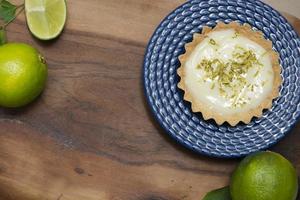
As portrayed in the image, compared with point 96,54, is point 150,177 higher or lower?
lower

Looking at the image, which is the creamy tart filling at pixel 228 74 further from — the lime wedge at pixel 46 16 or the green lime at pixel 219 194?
the lime wedge at pixel 46 16

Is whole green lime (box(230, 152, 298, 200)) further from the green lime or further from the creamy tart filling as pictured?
the creamy tart filling

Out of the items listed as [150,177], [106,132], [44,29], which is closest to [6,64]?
[44,29]

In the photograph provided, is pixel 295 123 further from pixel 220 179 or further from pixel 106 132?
pixel 106 132

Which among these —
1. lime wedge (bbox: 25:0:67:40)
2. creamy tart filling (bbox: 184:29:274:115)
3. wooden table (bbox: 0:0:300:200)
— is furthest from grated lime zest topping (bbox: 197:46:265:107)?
lime wedge (bbox: 25:0:67:40)

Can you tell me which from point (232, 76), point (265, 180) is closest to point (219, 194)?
point (265, 180)
